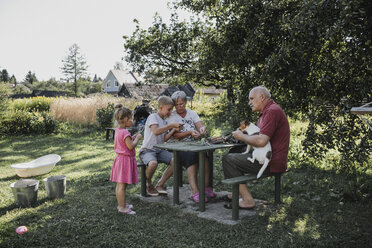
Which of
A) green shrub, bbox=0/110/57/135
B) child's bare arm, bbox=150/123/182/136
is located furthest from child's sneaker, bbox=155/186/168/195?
green shrub, bbox=0/110/57/135

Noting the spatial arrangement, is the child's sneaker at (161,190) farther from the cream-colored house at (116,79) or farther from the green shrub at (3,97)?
the cream-colored house at (116,79)

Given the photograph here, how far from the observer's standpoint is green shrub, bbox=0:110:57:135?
12770mm

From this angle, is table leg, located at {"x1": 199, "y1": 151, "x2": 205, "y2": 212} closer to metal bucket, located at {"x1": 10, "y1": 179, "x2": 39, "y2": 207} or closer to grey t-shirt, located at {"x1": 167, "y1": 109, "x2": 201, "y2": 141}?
grey t-shirt, located at {"x1": 167, "y1": 109, "x2": 201, "y2": 141}

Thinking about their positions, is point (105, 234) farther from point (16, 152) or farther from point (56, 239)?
point (16, 152)

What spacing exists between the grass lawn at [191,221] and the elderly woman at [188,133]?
1.72 feet

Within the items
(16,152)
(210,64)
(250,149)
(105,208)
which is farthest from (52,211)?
(16,152)

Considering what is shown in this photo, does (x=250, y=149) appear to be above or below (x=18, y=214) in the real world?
above

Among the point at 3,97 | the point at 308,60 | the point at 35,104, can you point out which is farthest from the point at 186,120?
the point at 35,104

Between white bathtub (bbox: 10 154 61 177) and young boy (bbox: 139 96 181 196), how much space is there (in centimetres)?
249

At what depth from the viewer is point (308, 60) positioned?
4711mm

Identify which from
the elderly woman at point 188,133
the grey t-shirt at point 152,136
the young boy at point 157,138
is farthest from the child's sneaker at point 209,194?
the grey t-shirt at point 152,136

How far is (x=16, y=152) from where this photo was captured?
9.30m

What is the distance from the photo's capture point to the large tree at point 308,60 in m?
3.94

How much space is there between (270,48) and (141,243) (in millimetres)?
4232
